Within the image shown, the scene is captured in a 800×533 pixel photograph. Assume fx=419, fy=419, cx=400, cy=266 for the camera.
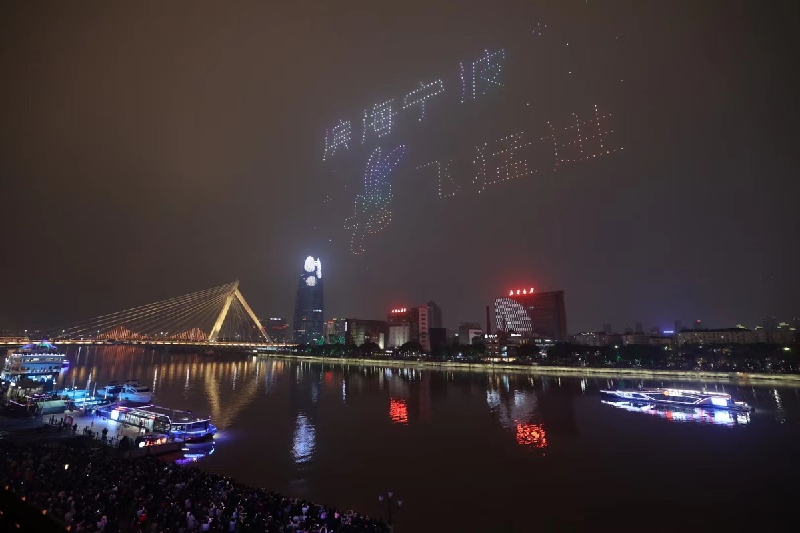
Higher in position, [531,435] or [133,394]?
[133,394]

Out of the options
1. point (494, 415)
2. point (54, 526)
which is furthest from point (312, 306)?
point (54, 526)

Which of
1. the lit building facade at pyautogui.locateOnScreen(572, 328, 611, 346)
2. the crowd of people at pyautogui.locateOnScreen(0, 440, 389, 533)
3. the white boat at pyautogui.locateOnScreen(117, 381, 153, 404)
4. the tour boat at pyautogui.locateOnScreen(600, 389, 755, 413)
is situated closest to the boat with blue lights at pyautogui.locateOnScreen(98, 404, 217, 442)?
the white boat at pyautogui.locateOnScreen(117, 381, 153, 404)

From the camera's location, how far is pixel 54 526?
2385 mm

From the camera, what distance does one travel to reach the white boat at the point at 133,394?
98.7 ft

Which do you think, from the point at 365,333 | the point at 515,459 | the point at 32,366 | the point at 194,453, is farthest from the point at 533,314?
the point at 194,453

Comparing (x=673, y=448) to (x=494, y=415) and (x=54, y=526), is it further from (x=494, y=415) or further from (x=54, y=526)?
(x=54, y=526)

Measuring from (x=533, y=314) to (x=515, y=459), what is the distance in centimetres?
10942

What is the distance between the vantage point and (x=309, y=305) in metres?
191

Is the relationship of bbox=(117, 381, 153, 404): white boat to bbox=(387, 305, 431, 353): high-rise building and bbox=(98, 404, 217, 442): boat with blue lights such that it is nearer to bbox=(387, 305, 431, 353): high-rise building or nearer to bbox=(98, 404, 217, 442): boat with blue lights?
bbox=(98, 404, 217, 442): boat with blue lights

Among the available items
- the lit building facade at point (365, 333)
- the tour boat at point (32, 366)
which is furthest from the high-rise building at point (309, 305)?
the tour boat at point (32, 366)

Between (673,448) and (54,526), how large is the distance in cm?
2571

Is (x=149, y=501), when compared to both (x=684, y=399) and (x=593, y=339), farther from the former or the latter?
(x=593, y=339)

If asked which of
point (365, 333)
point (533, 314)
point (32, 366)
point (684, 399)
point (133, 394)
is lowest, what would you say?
point (684, 399)

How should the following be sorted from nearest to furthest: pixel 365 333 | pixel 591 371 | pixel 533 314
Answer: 1. pixel 591 371
2. pixel 533 314
3. pixel 365 333
